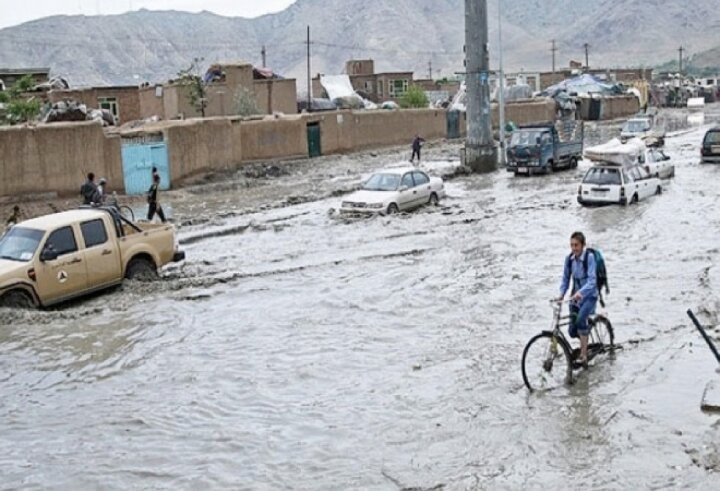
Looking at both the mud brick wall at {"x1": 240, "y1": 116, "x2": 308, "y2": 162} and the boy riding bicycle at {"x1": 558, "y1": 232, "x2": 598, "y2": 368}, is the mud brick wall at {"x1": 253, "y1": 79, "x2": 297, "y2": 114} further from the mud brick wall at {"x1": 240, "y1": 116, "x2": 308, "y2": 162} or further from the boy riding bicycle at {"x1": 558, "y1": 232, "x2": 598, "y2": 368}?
the boy riding bicycle at {"x1": 558, "y1": 232, "x2": 598, "y2": 368}

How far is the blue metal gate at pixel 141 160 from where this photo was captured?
33.0m

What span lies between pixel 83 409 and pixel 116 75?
169599mm

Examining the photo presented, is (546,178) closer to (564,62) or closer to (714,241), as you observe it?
(714,241)

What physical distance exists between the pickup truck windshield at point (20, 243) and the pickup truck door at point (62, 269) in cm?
19

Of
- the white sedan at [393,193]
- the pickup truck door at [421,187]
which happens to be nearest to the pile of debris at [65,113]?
the white sedan at [393,193]

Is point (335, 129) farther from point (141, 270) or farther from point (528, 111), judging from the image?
point (141, 270)

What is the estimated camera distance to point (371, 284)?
1842 cm

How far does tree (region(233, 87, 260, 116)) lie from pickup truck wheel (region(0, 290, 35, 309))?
35429 mm

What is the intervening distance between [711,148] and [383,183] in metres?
17.5

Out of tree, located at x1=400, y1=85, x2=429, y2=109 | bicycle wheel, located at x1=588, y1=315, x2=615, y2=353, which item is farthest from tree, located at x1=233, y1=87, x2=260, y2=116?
bicycle wheel, located at x1=588, y1=315, x2=615, y2=353

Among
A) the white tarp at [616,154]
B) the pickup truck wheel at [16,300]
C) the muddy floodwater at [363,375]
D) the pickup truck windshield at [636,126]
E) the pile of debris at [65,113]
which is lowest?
the muddy floodwater at [363,375]

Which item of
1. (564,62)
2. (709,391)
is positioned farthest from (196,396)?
(564,62)

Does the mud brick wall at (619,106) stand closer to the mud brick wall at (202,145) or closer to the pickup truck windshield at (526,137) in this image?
the pickup truck windshield at (526,137)

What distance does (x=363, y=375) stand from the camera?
12.6 meters
